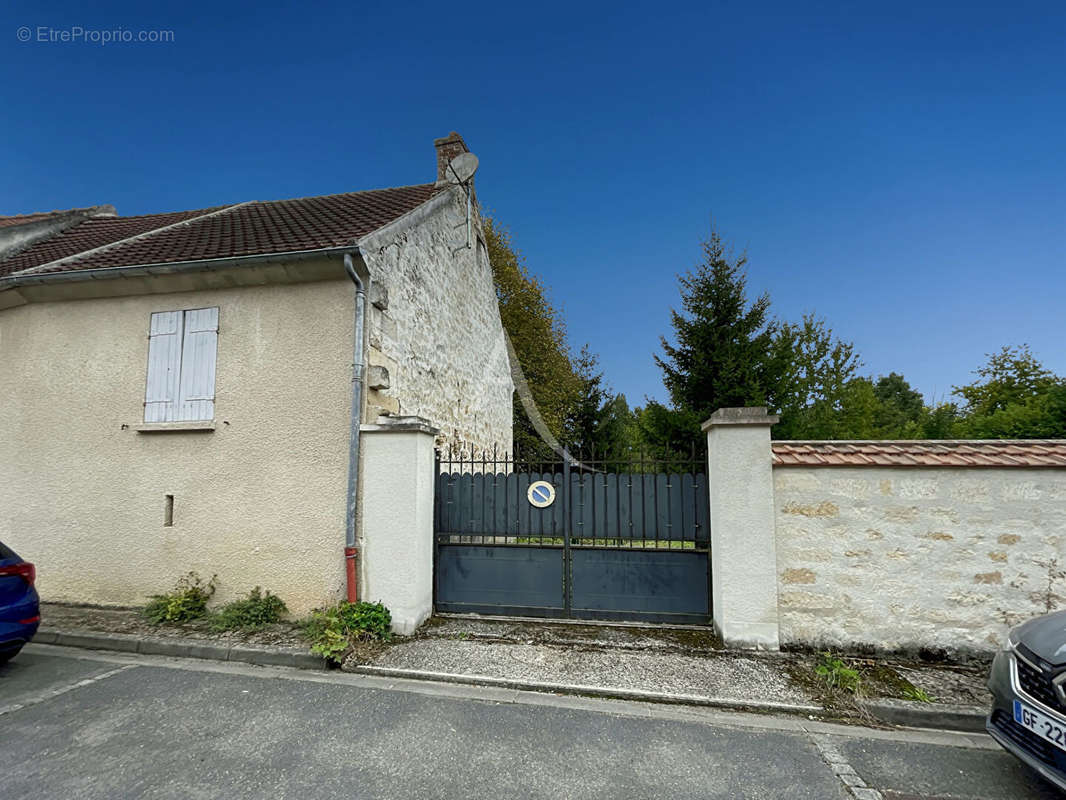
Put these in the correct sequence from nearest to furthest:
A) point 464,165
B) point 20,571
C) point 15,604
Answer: point 15,604
point 20,571
point 464,165

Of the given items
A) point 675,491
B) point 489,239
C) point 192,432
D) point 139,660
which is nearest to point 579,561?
point 675,491

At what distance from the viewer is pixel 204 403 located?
19.7 ft

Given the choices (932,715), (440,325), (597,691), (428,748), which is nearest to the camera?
(428,748)

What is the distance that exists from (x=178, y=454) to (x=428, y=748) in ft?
15.8

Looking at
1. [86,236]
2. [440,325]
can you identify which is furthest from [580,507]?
[86,236]

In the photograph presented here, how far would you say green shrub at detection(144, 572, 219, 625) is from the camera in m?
5.46

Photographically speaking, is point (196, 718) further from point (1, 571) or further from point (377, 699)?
point (1, 571)

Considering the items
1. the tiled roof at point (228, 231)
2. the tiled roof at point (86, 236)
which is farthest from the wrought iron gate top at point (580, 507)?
the tiled roof at point (86, 236)

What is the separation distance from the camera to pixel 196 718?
3621 millimetres

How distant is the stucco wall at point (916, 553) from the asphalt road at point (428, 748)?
120 cm

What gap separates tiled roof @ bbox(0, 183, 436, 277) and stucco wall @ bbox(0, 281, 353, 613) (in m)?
0.51

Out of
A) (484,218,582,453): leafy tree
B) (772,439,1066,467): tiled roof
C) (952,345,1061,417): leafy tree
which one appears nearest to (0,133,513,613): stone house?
(772,439,1066,467): tiled roof

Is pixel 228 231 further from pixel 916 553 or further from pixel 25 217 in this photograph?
pixel 916 553

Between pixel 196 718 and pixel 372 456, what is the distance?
260cm
